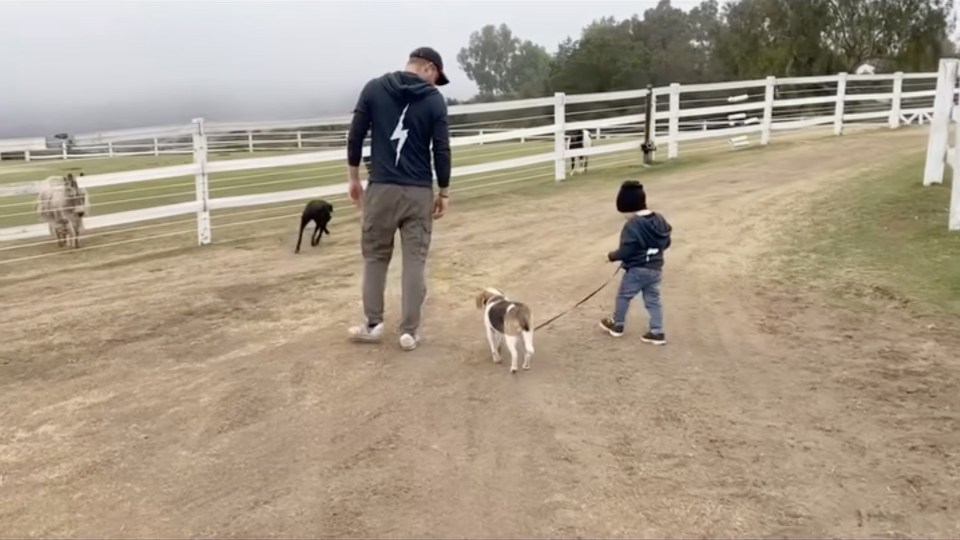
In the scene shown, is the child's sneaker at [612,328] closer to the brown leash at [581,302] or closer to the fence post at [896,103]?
the brown leash at [581,302]

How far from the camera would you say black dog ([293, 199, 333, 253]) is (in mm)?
8539

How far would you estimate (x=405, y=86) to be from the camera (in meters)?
4.83

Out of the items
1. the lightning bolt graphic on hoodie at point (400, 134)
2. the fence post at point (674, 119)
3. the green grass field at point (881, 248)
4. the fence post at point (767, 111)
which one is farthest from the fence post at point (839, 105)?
the lightning bolt graphic on hoodie at point (400, 134)

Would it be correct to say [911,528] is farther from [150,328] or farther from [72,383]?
[150,328]

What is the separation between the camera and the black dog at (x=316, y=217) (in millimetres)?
8539

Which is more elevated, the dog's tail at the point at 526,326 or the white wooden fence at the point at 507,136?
the white wooden fence at the point at 507,136

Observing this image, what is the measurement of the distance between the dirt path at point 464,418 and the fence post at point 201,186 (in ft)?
6.87

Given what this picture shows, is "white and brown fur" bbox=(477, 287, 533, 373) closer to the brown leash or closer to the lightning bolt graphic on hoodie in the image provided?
the brown leash

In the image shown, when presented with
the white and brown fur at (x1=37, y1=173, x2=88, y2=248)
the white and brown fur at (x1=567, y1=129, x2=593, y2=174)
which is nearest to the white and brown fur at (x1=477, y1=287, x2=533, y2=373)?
the white and brown fur at (x1=37, y1=173, x2=88, y2=248)

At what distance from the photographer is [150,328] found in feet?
18.8

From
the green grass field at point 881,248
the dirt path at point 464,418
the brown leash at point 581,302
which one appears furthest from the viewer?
the green grass field at point 881,248

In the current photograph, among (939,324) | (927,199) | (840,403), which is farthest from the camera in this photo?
(927,199)

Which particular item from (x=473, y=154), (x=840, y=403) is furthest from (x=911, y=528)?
(x=473, y=154)

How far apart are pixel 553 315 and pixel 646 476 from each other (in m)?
2.48
